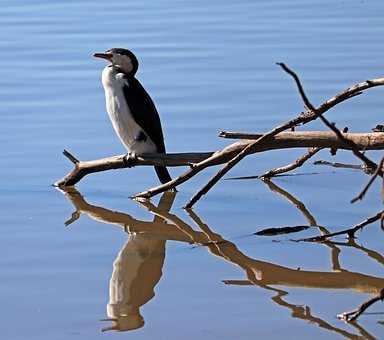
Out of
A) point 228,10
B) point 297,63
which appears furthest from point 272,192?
point 228,10

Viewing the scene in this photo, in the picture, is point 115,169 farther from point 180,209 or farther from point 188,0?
point 188,0

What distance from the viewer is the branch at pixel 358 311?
4.88 metres

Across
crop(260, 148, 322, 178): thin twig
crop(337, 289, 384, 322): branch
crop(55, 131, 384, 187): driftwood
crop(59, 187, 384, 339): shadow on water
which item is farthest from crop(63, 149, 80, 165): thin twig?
crop(337, 289, 384, 322): branch

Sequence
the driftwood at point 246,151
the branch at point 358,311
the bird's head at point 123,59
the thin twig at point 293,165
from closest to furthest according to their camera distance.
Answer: the branch at point 358,311, the driftwood at point 246,151, the thin twig at point 293,165, the bird's head at point 123,59

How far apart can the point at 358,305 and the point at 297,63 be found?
5.13 meters

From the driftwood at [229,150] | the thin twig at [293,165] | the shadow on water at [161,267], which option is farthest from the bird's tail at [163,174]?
the thin twig at [293,165]

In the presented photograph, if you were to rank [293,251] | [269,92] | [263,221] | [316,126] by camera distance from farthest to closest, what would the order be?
[269,92] → [316,126] → [263,221] → [293,251]

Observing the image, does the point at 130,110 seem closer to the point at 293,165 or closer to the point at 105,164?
the point at 105,164

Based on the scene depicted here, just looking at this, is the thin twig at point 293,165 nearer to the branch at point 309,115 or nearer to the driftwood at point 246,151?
the driftwood at point 246,151

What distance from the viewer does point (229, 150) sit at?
6.82 m

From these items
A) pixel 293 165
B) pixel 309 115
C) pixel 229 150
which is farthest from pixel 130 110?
pixel 309 115

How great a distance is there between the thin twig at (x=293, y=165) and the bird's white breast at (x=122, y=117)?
0.79m

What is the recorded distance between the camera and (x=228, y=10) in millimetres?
13258

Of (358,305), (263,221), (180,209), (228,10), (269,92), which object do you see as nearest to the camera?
(358,305)
